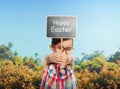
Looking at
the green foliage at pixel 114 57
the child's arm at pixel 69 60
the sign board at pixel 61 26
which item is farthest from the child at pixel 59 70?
the green foliage at pixel 114 57

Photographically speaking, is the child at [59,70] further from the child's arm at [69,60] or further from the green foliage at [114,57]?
the green foliage at [114,57]

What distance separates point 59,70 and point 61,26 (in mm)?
832

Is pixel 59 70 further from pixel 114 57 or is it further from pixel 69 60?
pixel 114 57

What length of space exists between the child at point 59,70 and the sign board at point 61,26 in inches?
8.4

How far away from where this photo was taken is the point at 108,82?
37.1 feet

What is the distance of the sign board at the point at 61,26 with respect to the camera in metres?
7.61

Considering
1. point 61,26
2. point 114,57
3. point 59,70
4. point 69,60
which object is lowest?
point 114,57

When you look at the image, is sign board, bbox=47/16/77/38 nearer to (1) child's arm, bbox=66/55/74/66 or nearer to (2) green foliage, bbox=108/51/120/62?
(1) child's arm, bbox=66/55/74/66

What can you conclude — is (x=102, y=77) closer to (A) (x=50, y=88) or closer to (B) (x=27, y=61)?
(A) (x=50, y=88)

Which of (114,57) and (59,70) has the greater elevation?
(59,70)

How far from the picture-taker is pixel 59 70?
7551 millimetres

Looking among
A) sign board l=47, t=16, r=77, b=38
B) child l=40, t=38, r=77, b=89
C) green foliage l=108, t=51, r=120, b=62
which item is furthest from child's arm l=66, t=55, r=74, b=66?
green foliage l=108, t=51, r=120, b=62

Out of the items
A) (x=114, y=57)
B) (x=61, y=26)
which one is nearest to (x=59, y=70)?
(x=61, y=26)

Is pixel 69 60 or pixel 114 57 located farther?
pixel 114 57
